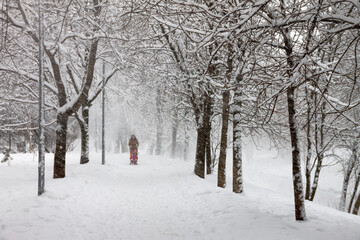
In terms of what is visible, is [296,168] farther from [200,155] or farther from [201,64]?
[200,155]

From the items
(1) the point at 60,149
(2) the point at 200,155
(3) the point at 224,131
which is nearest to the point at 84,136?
(1) the point at 60,149

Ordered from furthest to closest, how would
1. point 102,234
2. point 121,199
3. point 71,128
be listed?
point 71,128 < point 121,199 < point 102,234

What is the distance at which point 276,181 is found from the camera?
2480cm

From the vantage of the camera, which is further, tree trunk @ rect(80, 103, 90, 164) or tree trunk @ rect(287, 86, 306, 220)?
tree trunk @ rect(80, 103, 90, 164)

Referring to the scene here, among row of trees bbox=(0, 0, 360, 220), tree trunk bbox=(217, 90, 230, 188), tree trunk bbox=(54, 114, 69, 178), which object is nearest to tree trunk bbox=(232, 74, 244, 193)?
row of trees bbox=(0, 0, 360, 220)

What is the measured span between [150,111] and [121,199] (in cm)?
1781

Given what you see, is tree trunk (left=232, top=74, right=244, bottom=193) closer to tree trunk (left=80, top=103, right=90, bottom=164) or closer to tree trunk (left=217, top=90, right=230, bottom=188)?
tree trunk (left=217, top=90, right=230, bottom=188)

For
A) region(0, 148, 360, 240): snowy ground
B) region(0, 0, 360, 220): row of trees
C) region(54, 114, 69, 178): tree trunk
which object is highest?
region(0, 0, 360, 220): row of trees

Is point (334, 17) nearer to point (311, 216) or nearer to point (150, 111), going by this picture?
point (311, 216)

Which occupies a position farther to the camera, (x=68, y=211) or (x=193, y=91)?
(x=193, y=91)

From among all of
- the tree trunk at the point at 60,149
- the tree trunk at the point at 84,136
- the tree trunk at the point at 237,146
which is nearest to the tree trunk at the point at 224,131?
the tree trunk at the point at 237,146

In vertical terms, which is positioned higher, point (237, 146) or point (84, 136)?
point (237, 146)

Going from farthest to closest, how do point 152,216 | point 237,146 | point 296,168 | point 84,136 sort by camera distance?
point 84,136 < point 237,146 < point 152,216 < point 296,168

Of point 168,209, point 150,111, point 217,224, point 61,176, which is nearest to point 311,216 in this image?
point 217,224
